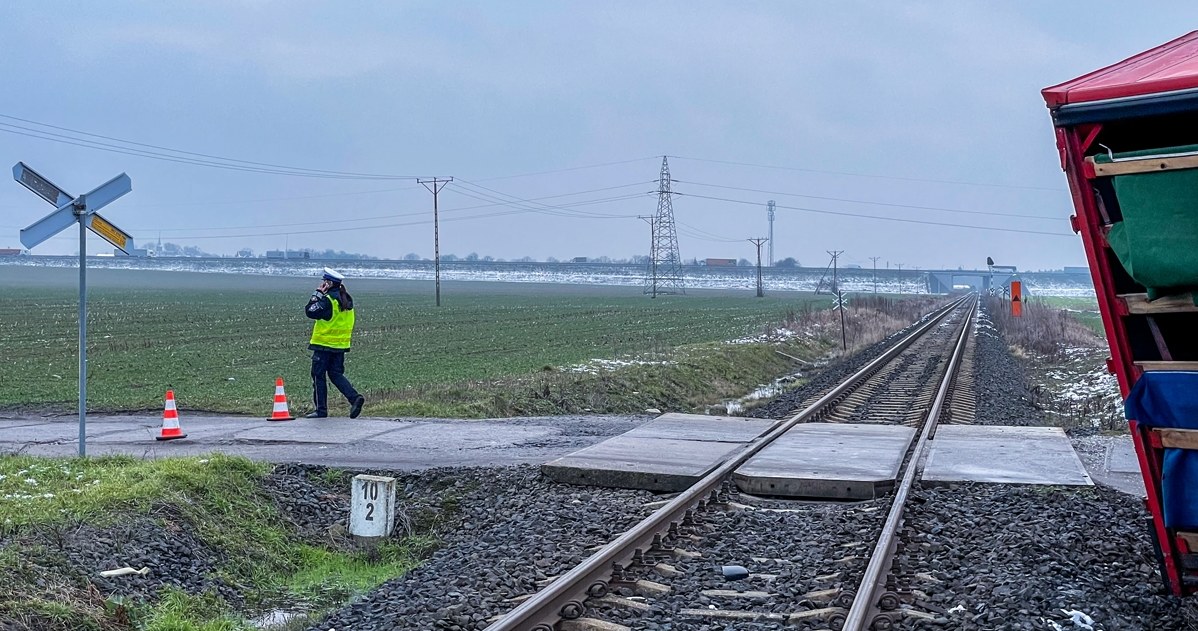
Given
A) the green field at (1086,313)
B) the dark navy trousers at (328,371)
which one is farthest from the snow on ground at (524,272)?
the dark navy trousers at (328,371)

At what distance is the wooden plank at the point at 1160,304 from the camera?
4855 mm

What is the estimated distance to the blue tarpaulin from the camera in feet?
16.5

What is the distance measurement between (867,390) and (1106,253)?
14.1m

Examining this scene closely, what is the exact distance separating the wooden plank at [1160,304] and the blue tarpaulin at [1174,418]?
300mm

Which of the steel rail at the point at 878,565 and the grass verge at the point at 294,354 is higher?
the steel rail at the point at 878,565

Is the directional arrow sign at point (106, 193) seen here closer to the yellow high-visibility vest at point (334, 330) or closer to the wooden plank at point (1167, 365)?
the yellow high-visibility vest at point (334, 330)

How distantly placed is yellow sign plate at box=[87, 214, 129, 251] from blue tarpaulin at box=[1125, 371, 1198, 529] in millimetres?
8222

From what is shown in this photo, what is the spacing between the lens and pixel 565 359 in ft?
81.3

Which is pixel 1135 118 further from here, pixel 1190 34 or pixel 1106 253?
pixel 1190 34

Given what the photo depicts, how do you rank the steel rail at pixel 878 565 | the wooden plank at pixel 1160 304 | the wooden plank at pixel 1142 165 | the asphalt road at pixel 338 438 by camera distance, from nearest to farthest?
the wooden plank at pixel 1142 165
the wooden plank at pixel 1160 304
the steel rail at pixel 878 565
the asphalt road at pixel 338 438

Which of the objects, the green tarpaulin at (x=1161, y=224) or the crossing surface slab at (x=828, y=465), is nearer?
the green tarpaulin at (x=1161, y=224)

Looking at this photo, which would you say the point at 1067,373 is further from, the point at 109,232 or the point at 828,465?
the point at 109,232

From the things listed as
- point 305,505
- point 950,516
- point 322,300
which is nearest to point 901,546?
point 950,516

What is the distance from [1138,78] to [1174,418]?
159 cm
